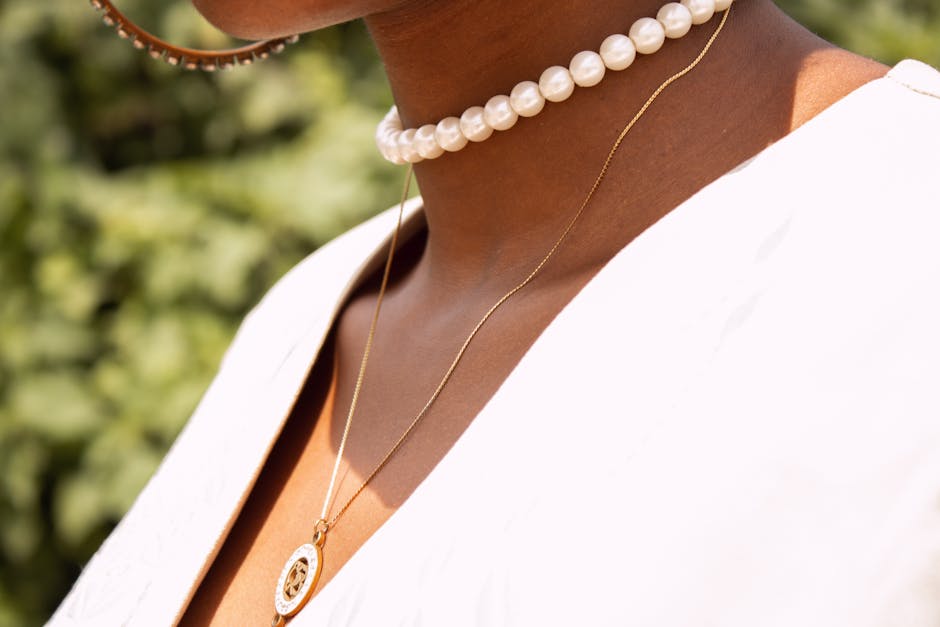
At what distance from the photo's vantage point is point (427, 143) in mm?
1158

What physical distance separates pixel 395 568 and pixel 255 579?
0.91ft

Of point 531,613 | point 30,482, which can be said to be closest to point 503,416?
point 531,613

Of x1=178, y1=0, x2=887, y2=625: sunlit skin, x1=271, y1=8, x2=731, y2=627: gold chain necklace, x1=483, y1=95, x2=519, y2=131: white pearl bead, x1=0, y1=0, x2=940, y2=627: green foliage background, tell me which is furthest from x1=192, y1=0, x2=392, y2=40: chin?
x1=0, y1=0, x2=940, y2=627: green foliage background

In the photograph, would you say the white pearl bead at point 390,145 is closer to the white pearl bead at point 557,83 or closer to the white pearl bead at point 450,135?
the white pearl bead at point 450,135

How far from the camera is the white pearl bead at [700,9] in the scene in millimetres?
1015

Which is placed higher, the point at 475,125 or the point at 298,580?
the point at 475,125

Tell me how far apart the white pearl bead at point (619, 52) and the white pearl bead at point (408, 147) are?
237 millimetres

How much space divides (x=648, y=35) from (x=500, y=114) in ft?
0.50

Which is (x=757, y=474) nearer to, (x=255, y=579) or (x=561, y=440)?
(x=561, y=440)

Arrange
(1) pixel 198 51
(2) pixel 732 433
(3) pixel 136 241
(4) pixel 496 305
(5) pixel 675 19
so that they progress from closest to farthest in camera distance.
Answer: (2) pixel 732 433 → (5) pixel 675 19 → (4) pixel 496 305 → (1) pixel 198 51 → (3) pixel 136 241

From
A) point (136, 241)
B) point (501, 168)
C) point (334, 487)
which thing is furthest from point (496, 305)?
point (136, 241)

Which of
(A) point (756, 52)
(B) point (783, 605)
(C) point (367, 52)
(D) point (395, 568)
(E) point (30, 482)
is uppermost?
(C) point (367, 52)

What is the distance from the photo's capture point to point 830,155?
0.88m

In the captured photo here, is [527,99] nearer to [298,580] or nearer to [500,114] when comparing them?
[500,114]
